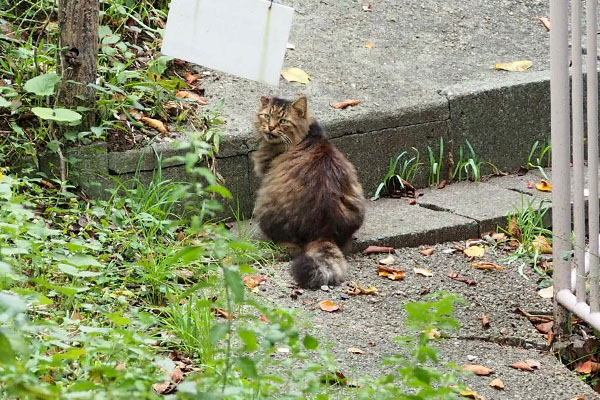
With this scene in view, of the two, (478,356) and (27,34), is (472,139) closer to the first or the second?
(478,356)

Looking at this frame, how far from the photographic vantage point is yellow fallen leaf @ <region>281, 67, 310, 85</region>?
608 centimetres

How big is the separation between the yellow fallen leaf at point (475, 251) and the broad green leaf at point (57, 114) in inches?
81.8

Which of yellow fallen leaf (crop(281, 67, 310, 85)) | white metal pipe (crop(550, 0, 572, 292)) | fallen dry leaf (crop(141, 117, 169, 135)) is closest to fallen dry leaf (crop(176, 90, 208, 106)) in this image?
fallen dry leaf (crop(141, 117, 169, 135))

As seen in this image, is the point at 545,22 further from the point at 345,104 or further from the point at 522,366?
the point at 522,366

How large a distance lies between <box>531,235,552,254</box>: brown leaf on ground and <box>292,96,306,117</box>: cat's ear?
1.40 m

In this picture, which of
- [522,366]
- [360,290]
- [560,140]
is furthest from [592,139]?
[360,290]

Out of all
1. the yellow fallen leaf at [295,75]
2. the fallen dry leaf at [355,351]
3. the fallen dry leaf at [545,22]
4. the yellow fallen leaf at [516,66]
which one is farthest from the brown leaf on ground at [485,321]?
the fallen dry leaf at [545,22]

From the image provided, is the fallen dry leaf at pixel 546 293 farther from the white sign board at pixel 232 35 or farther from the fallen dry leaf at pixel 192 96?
the fallen dry leaf at pixel 192 96

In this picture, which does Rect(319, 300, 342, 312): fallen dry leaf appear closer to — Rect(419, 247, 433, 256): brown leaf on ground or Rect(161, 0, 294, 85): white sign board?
Rect(419, 247, 433, 256): brown leaf on ground

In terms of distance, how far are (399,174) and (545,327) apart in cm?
174

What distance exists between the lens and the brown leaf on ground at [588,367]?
4.07 m

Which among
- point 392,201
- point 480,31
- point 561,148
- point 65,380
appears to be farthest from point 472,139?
point 65,380

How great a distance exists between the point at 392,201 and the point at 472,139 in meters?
0.69

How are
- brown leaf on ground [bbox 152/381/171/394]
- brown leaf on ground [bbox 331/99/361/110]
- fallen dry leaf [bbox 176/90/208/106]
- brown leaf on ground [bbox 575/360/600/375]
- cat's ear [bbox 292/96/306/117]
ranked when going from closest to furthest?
brown leaf on ground [bbox 152/381/171/394], brown leaf on ground [bbox 575/360/600/375], cat's ear [bbox 292/96/306/117], fallen dry leaf [bbox 176/90/208/106], brown leaf on ground [bbox 331/99/361/110]
